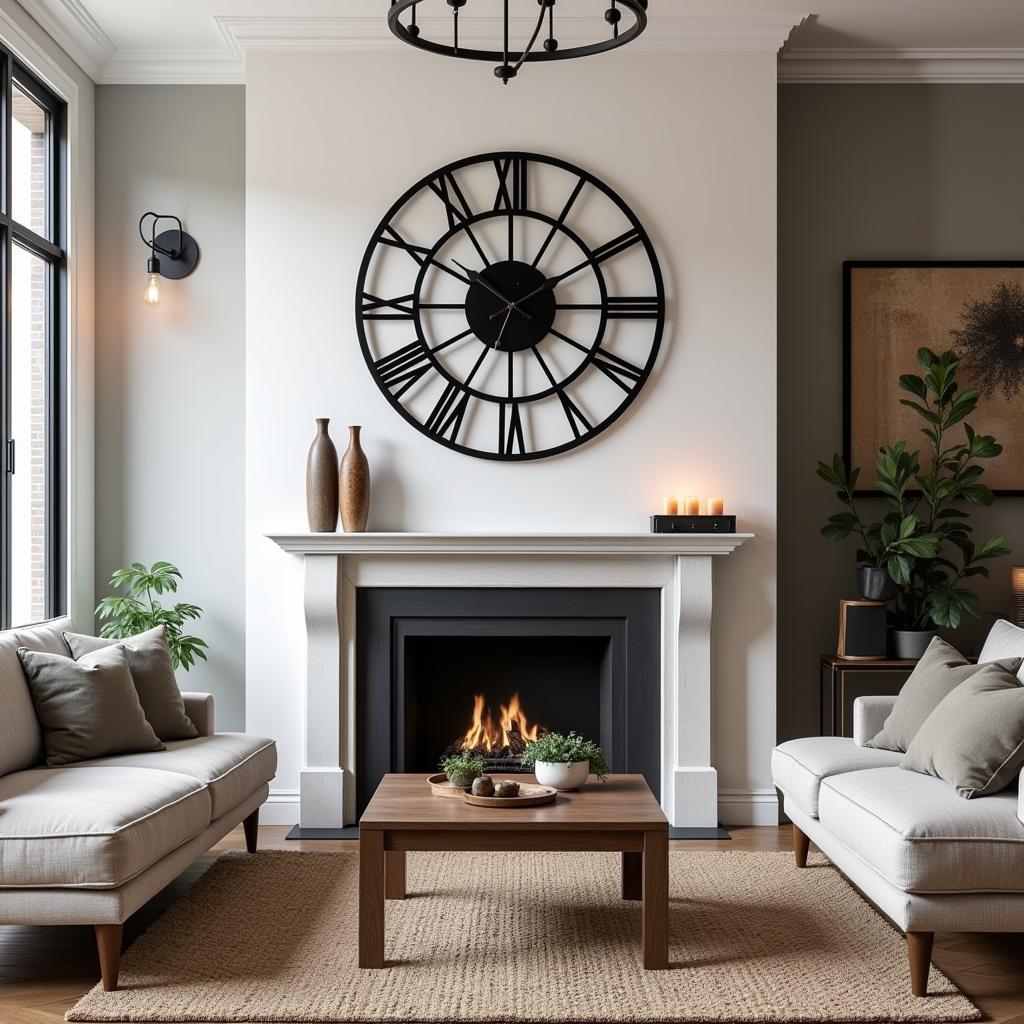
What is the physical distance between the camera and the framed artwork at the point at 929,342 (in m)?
4.64

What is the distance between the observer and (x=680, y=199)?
4.39m

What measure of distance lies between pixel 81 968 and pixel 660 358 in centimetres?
287

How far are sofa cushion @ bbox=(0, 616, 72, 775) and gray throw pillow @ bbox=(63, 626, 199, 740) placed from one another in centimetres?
23

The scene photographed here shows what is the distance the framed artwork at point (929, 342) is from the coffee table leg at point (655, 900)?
231 centimetres

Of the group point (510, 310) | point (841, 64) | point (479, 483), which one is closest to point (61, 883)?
point (479, 483)

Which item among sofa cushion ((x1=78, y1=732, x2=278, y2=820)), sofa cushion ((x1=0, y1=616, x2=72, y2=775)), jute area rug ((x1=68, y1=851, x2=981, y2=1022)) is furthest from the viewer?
sofa cushion ((x1=78, y1=732, x2=278, y2=820))

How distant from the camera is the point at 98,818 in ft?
8.74

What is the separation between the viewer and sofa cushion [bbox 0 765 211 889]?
261 centimetres

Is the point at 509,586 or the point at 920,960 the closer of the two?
the point at 920,960

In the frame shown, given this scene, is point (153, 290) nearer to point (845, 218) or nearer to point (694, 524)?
point (694, 524)

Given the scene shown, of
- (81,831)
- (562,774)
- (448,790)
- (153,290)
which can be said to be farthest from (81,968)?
(153,290)

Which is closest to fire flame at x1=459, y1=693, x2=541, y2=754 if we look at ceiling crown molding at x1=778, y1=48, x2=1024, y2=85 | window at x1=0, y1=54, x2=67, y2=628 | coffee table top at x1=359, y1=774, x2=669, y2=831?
coffee table top at x1=359, y1=774, x2=669, y2=831

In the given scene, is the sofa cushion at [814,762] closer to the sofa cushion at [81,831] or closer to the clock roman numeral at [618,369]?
the clock roman numeral at [618,369]

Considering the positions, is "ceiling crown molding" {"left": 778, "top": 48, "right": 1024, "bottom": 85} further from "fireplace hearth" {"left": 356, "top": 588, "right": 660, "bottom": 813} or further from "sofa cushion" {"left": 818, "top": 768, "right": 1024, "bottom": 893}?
"sofa cushion" {"left": 818, "top": 768, "right": 1024, "bottom": 893}
